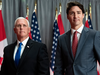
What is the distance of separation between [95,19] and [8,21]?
3367 millimetres

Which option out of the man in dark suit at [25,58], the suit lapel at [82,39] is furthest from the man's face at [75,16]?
the man in dark suit at [25,58]

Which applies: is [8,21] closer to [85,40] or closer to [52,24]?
[52,24]

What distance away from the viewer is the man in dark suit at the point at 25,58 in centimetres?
180

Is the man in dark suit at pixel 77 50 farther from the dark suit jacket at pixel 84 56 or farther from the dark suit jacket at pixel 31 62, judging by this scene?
the dark suit jacket at pixel 31 62

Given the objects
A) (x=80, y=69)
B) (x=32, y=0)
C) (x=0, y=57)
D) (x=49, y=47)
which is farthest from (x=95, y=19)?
(x=80, y=69)

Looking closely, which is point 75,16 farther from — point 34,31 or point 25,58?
point 34,31

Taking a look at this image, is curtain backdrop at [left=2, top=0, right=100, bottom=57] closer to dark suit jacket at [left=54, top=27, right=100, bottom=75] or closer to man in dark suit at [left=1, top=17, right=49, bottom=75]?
man in dark suit at [left=1, top=17, right=49, bottom=75]

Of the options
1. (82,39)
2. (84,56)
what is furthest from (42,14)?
(84,56)

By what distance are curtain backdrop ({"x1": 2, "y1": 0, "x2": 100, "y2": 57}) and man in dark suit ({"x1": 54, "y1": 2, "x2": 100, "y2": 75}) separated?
108 inches

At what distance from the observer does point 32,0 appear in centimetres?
452

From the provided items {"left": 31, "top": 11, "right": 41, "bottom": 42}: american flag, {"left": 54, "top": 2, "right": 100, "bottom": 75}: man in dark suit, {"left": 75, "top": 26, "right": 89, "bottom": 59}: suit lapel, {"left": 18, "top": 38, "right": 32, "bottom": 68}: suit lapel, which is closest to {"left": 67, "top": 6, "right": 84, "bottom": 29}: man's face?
{"left": 54, "top": 2, "right": 100, "bottom": 75}: man in dark suit

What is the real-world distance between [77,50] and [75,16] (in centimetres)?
41

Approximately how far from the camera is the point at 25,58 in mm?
1805

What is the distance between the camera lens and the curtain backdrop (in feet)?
13.6
